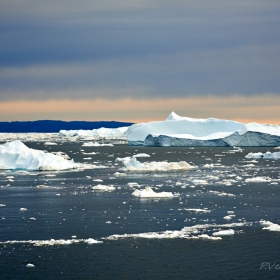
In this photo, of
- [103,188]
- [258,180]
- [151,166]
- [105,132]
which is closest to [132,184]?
[103,188]

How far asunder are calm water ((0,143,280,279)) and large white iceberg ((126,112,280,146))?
115 feet

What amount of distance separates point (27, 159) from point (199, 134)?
115 ft

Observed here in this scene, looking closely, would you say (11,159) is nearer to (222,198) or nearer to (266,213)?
(222,198)

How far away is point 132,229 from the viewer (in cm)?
1509

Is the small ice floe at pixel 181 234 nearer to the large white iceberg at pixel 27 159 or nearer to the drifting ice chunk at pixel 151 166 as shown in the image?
the drifting ice chunk at pixel 151 166

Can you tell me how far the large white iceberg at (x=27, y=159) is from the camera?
108 ft

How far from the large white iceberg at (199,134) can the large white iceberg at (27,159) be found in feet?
97.3

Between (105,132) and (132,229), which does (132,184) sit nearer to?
(132,229)

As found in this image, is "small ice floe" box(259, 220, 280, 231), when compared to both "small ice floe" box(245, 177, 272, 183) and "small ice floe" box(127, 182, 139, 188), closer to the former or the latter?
"small ice floe" box(127, 182, 139, 188)

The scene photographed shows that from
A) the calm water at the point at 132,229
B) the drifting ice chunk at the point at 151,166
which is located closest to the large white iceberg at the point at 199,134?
the drifting ice chunk at the point at 151,166

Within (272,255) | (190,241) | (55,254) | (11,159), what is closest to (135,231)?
(190,241)

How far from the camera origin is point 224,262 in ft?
39.6

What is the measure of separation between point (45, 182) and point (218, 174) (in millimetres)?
9029

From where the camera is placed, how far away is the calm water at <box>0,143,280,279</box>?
38.1ft
